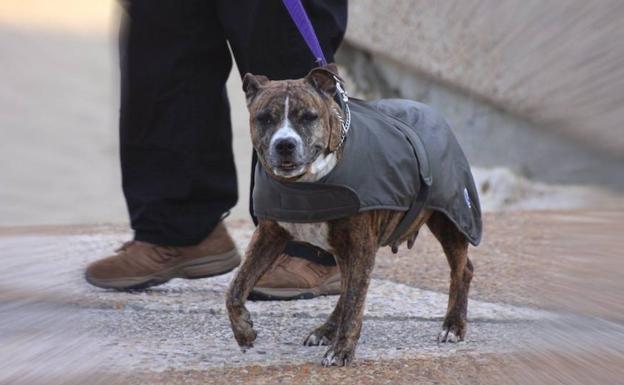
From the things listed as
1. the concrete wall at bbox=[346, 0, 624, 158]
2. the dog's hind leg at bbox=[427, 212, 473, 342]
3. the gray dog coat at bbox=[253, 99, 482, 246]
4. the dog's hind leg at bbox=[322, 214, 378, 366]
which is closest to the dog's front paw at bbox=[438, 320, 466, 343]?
the dog's hind leg at bbox=[427, 212, 473, 342]

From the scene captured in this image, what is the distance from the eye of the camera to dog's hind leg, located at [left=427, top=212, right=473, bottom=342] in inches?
171

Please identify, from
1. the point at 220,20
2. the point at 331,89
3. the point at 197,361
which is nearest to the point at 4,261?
the point at 220,20

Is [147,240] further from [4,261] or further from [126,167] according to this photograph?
[4,261]

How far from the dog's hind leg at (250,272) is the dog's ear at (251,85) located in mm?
448

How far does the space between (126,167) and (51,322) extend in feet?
2.69

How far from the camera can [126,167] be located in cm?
516

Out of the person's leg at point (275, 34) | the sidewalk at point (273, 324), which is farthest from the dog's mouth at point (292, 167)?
the person's leg at point (275, 34)

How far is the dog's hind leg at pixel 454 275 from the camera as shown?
14.2 feet

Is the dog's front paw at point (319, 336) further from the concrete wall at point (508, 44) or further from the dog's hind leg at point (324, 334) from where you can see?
the concrete wall at point (508, 44)

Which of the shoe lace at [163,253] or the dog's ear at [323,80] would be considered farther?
the shoe lace at [163,253]

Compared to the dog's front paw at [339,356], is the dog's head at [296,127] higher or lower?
higher

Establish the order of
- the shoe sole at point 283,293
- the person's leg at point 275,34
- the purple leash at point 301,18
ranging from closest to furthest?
1. the purple leash at point 301,18
2. the person's leg at point 275,34
3. the shoe sole at point 283,293

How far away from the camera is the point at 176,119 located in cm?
504

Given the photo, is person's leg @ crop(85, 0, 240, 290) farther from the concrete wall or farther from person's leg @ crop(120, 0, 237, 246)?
the concrete wall
